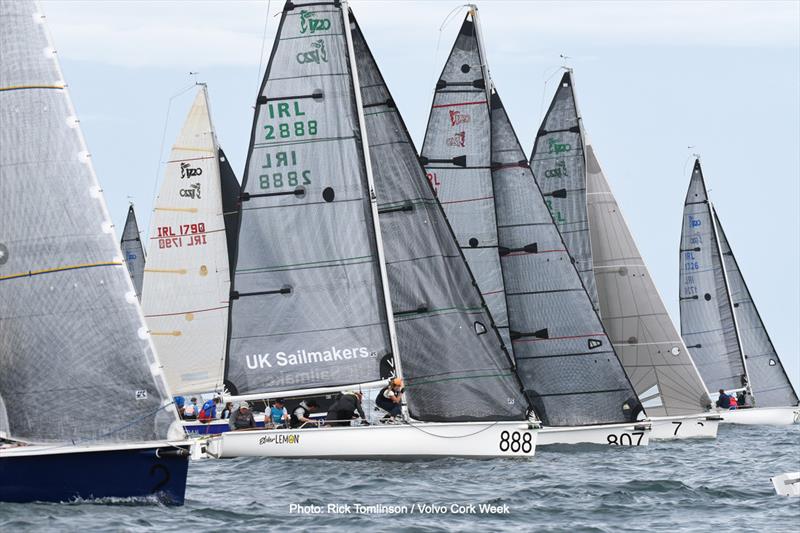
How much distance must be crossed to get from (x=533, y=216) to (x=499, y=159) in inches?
56.4

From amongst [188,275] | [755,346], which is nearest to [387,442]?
[188,275]

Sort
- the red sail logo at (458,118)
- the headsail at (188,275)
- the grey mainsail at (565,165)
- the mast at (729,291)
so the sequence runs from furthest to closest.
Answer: the mast at (729,291) < the headsail at (188,275) < the grey mainsail at (565,165) < the red sail logo at (458,118)

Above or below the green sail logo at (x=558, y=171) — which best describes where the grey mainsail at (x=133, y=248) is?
below

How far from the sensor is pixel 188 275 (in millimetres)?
34625

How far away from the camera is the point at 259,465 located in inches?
859

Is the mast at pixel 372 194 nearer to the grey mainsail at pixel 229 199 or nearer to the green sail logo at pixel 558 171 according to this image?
the green sail logo at pixel 558 171

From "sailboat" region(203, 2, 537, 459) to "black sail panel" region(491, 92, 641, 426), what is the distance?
392 cm

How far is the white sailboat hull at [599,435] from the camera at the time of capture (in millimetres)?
26234

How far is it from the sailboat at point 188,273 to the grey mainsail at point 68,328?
59.2 ft

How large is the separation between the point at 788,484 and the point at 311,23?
10.8 metres

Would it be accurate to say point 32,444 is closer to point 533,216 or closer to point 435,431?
point 435,431

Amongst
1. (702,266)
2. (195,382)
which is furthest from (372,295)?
(702,266)

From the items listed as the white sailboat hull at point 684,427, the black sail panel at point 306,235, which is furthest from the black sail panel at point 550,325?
the black sail panel at point 306,235

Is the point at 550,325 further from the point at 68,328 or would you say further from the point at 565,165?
the point at 68,328
